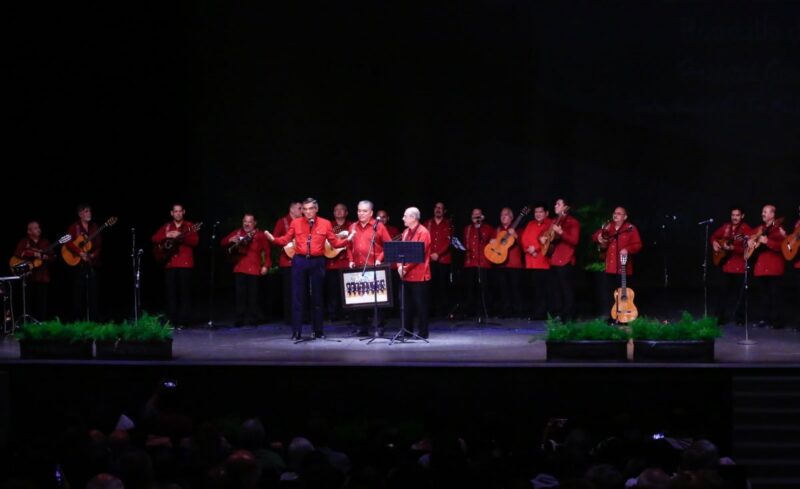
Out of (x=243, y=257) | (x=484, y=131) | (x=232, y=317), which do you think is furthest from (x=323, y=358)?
(x=484, y=131)

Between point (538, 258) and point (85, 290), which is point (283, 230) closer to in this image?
point (85, 290)

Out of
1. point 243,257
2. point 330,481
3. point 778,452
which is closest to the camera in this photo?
point 330,481

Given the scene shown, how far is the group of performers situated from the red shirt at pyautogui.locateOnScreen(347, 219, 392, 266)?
0.02 metres

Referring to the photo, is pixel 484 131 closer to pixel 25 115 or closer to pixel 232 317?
pixel 232 317

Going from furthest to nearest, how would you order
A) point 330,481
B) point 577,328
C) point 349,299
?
point 349,299 < point 577,328 < point 330,481

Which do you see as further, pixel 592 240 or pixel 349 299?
pixel 592 240

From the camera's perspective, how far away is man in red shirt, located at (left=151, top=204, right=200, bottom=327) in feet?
50.2

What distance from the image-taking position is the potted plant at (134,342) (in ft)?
38.0

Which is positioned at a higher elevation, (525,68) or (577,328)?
(525,68)

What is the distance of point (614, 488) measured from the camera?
5.98 meters

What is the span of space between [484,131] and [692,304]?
13.9 ft

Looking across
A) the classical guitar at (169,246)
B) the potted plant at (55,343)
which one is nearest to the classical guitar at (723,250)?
the classical guitar at (169,246)

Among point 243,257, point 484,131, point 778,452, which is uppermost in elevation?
point 484,131

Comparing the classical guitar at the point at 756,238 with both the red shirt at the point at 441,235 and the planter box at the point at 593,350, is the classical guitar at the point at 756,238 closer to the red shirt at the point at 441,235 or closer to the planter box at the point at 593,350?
the planter box at the point at 593,350
